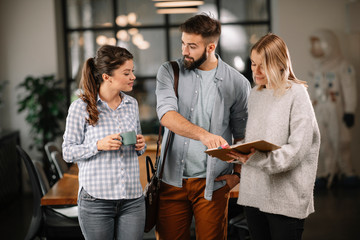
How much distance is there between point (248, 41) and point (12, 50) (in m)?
3.48

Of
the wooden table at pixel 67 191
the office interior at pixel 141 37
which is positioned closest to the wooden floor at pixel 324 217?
the office interior at pixel 141 37

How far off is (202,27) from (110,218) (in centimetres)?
105

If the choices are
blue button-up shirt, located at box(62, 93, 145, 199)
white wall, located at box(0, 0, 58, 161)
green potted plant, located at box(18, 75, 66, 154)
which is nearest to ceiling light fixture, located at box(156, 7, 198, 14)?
white wall, located at box(0, 0, 58, 161)

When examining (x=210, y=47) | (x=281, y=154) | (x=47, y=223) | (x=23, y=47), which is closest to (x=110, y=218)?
(x=281, y=154)

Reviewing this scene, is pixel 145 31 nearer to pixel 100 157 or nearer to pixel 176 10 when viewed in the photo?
pixel 176 10

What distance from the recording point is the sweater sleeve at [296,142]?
75.7 inches

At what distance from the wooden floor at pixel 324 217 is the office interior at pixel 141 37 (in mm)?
33

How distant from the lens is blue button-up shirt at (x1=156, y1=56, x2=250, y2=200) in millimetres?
2424

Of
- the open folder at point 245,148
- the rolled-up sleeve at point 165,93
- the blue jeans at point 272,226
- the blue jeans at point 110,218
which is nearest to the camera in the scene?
the open folder at point 245,148

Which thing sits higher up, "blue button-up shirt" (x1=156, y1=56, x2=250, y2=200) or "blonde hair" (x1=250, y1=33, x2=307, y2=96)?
"blonde hair" (x1=250, y1=33, x2=307, y2=96)

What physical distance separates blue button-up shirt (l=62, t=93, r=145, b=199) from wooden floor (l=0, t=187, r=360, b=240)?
6.13 feet

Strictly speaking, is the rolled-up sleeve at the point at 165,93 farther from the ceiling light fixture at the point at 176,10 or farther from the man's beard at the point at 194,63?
the ceiling light fixture at the point at 176,10

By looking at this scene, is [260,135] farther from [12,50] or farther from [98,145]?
[12,50]

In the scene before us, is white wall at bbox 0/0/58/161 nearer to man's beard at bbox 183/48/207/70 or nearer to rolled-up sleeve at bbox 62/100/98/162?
man's beard at bbox 183/48/207/70
